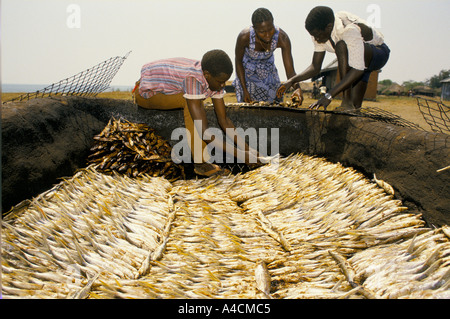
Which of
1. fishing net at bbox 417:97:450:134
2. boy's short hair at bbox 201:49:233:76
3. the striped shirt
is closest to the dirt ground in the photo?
fishing net at bbox 417:97:450:134

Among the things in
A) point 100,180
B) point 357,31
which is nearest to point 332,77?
point 357,31

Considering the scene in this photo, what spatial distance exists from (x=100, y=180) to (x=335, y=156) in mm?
2156

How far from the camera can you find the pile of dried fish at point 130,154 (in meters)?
3.24

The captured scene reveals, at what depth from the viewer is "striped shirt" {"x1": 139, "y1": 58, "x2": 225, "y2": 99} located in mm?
3141

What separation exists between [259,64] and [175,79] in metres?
1.44

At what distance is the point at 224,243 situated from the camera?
2.14 metres

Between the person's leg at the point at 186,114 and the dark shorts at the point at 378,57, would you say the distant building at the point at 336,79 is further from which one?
the person's leg at the point at 186,114

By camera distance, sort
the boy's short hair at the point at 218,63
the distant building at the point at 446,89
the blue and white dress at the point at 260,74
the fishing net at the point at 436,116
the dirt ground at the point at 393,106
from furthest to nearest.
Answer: the distant building at the point at 446,89
the dirt ground at the point at 393,106
the blue and white dress at the point at 260,74
the boy's short hair at the point at 218,63
the fishing net at the point at 436,116

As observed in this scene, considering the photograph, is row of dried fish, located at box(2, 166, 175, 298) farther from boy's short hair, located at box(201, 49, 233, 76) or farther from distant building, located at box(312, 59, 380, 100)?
distant building, located at box(312, 59, 380, 100)

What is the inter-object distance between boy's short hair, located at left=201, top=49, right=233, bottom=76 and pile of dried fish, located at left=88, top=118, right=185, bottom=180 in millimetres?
1041

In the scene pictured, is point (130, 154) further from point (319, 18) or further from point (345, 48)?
point (345, 48)

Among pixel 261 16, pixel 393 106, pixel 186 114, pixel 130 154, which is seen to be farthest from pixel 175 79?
pixel 393 106

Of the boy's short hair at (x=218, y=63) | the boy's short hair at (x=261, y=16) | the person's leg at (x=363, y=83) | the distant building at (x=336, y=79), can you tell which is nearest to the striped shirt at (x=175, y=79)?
the boy's short hair at (x=218, y=63)

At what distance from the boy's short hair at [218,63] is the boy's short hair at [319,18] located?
1123mm
